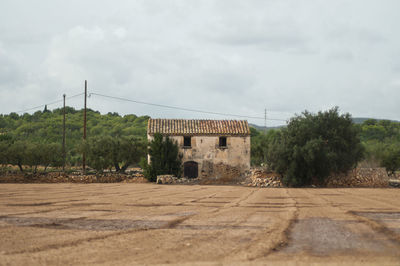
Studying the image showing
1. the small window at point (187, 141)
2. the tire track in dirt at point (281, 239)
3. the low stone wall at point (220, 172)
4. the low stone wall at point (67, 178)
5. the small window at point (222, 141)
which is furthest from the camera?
the small window at point (222, 141)

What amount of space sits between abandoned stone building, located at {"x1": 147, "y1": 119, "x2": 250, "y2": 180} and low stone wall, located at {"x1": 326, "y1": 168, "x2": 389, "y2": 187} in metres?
8.09

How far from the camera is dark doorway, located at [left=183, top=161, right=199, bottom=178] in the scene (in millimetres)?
31609

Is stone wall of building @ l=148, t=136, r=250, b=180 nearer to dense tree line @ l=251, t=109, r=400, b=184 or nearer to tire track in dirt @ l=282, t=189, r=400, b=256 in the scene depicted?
dense tree line @ l=251, t=109, r=400, b=184

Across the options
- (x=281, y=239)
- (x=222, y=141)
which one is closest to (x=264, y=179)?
(x=222, y=141)

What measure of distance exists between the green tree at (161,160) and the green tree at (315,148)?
7942 mm

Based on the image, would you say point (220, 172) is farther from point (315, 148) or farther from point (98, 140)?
point (98, 140)

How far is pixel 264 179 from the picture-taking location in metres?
27.6

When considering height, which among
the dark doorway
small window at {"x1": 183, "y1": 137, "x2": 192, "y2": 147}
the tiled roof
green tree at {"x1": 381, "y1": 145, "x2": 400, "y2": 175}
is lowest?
the dark doorway

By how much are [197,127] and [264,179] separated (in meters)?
8.35

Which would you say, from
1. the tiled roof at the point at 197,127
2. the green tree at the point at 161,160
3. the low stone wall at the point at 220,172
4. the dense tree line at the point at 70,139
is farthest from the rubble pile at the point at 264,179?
the dense tree line at the point at 70,139

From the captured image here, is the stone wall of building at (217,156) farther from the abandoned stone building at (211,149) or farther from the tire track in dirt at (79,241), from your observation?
the tire track in dirt at (79,241)

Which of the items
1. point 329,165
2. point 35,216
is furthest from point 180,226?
point 329,165

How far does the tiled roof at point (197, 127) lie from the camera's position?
32188 millimetres

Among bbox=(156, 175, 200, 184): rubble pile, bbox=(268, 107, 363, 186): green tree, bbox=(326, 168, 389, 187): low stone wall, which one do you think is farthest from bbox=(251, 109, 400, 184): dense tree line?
bbox=(156, 175, 200, 184): rubble pile
